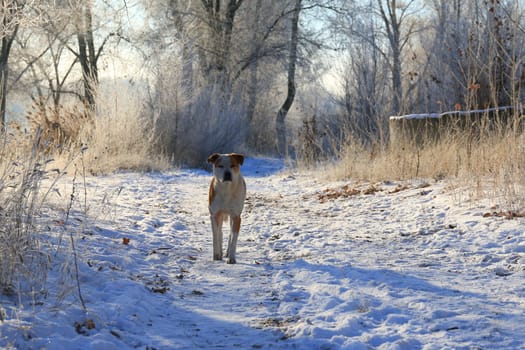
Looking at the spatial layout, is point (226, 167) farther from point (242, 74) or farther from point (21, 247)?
point (242, 74)

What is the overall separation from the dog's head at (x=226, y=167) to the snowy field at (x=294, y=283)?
2.81 ft

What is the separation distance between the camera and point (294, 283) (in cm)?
490

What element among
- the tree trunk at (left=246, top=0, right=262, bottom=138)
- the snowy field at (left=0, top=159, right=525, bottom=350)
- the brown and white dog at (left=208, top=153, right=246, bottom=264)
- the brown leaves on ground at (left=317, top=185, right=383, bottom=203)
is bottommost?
the snowy field at (left=0, top=159, right=525, bottom=350)

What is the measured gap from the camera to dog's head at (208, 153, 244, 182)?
616 centimetres

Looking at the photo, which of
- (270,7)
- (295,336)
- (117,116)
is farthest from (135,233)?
(270,7)

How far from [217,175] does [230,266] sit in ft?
3.32

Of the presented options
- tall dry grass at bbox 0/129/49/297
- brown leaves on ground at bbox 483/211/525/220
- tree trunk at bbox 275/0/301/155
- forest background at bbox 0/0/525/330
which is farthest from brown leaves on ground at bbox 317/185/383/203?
tree trunk at bbox 275/0/301/155

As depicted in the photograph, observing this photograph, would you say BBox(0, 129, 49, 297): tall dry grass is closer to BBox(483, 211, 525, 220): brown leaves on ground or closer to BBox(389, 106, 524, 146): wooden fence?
BBox(483, 211, 525, 220): brown leaves on ground

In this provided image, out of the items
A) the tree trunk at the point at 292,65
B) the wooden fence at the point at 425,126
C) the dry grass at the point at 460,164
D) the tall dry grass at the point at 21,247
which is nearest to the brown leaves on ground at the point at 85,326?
the tall dry grass at the point at 21,247

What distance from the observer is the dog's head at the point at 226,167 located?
20.2ft

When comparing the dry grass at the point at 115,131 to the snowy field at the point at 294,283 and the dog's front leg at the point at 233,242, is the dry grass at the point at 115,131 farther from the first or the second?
the dog's front leg at the point at 233,242

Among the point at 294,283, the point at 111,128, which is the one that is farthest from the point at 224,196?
the point at 111,128

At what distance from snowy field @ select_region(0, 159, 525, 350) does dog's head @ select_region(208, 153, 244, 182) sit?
33.7 inches

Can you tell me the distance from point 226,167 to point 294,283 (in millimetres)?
1755
